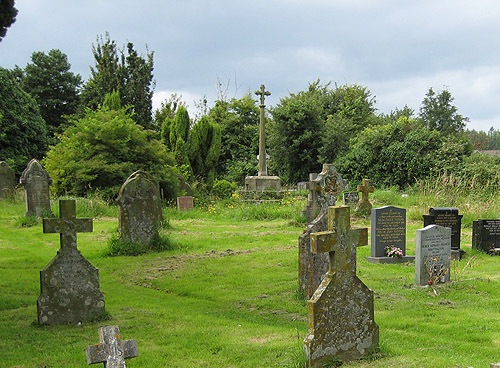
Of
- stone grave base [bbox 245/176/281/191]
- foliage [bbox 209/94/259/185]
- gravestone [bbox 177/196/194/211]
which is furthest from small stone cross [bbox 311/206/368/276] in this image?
foliage [bbox 209/94/259/185]

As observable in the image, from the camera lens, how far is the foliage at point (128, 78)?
3831 centimetres

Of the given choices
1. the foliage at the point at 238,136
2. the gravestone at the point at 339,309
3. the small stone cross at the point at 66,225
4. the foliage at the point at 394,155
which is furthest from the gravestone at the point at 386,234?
the foliage at the point at 238,136

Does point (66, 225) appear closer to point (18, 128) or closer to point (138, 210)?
point (138, 210)

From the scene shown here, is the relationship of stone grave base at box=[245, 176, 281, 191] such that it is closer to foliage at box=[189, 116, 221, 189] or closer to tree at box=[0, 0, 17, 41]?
foliage at box=[189, 116, 221, 189]

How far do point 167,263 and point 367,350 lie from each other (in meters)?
6.93

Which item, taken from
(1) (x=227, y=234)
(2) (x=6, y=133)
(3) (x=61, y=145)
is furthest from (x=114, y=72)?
(1) (x=227, y=234)

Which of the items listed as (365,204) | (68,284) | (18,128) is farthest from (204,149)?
(68,284)

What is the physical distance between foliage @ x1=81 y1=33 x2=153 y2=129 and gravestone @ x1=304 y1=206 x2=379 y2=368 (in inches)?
1334

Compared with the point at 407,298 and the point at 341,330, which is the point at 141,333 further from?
the point at 407,298

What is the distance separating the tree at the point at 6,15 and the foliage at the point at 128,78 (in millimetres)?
28482

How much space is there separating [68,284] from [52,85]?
4299 cm

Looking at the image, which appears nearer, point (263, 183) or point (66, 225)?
point (66, 225)

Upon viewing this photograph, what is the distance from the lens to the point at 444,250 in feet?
32.5

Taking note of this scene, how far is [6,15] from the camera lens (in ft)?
31.0
